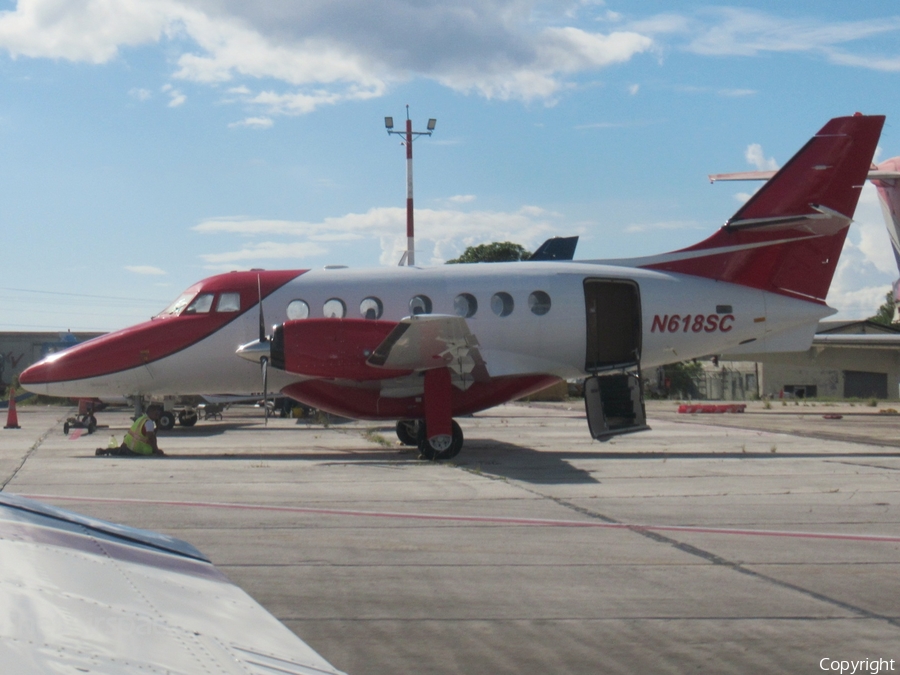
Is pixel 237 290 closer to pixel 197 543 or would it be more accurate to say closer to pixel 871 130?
pixel 197 543

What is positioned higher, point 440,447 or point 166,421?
point 440,447

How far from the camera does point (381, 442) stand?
19031 millimetres

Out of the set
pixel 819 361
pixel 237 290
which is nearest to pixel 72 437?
pixel 237 290

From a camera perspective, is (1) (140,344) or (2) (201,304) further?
(2) (201,304)

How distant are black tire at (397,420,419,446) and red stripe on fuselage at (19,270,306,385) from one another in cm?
361

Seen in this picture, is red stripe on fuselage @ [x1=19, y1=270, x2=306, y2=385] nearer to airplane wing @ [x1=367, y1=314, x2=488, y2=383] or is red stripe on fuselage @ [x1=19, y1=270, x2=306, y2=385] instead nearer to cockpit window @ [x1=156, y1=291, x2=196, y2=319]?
cockpit window @ [x1=156, y1=291, x2=196, y2=319]

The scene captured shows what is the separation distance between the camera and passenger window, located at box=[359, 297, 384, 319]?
634 inches

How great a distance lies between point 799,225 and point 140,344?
12433mm

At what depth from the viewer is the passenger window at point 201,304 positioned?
16.5 meters

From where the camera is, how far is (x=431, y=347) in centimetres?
1422

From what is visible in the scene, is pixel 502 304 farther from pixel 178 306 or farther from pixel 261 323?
pixel 178 306

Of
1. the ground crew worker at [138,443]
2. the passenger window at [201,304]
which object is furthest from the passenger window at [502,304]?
the ground crew worker at [138,443]

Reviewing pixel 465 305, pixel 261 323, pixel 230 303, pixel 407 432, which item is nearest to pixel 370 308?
pixel 465 305

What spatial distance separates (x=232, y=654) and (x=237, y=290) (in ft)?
46.6
